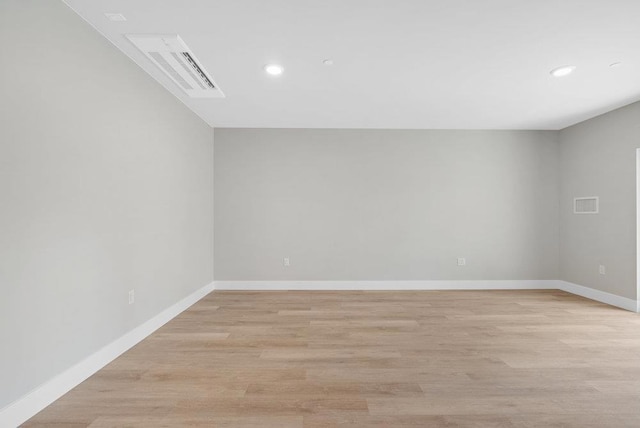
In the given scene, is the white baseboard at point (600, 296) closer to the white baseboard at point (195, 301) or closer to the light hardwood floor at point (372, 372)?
the white baseboard at point (195, 301)

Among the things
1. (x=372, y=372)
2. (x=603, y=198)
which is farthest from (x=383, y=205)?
(x=372, y=372)

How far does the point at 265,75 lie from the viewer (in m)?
3.19

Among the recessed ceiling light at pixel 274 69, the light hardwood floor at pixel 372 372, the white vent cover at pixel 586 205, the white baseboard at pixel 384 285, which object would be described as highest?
the recessed ceiling light at pixel 274 69

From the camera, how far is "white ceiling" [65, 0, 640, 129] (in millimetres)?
2195

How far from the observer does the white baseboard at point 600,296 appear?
4060mm

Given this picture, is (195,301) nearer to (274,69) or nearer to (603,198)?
(274,69)

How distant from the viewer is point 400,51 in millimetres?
2727

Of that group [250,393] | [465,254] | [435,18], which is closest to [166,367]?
[250,393]

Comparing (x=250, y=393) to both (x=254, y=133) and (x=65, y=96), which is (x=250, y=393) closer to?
(x=65, y=96)

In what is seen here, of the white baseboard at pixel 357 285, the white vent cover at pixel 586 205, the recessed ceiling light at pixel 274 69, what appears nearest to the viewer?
the recessed ceiling light at pixel 274 69

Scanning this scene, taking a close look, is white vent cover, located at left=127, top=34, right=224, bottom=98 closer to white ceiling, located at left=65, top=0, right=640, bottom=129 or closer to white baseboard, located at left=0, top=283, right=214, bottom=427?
white ceiling, located at left=65, top=0, right=640, bottom=129

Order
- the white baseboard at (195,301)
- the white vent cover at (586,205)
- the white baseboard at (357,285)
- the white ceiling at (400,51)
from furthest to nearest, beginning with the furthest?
the white baseboard at (357,285) → the white vent cover at (586,205) → the white ceiling at (400,51) → the white baseboard at (195,301)

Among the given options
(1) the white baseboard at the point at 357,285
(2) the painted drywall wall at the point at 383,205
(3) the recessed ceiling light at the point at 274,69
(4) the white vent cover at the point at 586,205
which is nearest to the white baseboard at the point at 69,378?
(1) the white baseboard at the point at 357,285

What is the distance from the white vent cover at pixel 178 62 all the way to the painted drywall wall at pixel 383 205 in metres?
1.71
